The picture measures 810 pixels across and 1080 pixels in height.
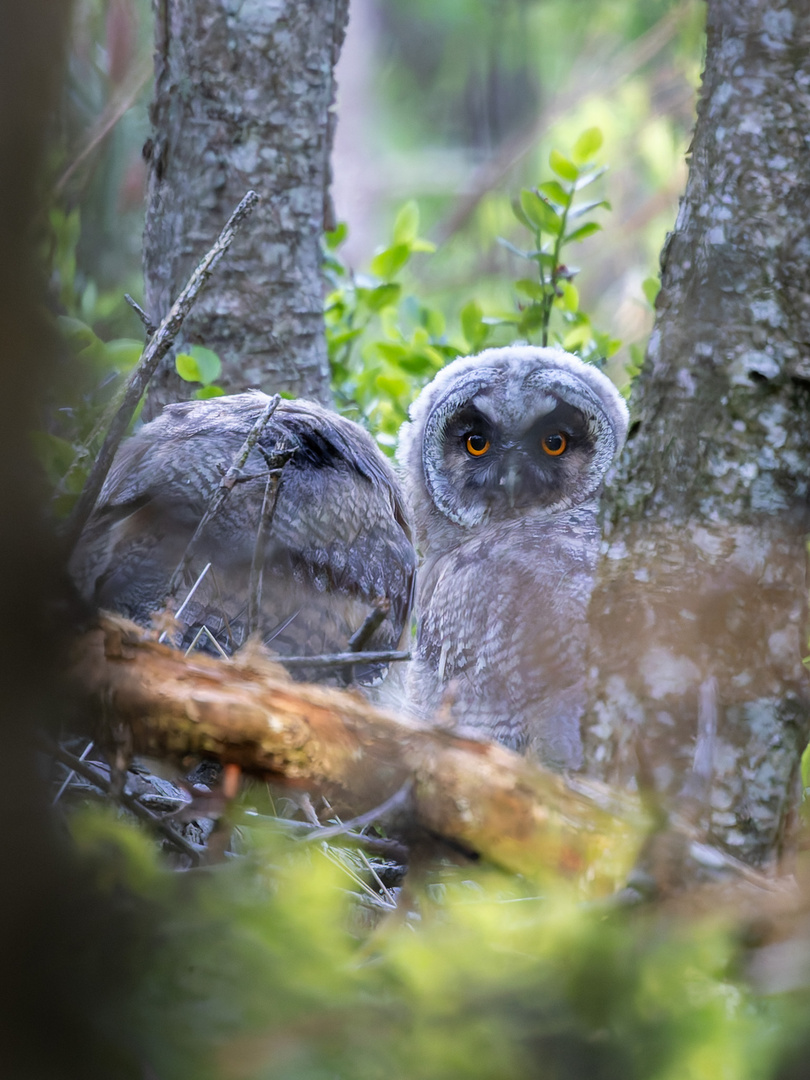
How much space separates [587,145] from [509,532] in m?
1.38

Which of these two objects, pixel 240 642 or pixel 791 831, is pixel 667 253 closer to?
pixel 791 831

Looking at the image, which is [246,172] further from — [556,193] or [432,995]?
[432,995]

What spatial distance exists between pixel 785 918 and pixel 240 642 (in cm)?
151

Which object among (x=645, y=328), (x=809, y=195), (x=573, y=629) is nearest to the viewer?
(x=809, y=195)

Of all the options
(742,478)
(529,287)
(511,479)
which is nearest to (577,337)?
(529,287)

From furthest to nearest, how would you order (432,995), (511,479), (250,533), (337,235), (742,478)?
(337,235), (511,479), (250,533), (742,478), (432,995)

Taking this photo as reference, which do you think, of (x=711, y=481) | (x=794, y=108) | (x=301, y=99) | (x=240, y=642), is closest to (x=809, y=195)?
(x=794, y=108)

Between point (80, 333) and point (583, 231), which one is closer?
point (80, 333)

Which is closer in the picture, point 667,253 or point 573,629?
point 667,253

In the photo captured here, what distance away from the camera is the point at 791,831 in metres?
1.52

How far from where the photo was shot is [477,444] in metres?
3.64

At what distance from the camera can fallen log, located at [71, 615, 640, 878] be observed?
4.10ft

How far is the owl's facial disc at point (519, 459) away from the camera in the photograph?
3529mm

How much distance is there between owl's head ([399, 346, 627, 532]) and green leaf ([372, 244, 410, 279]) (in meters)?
0.59
